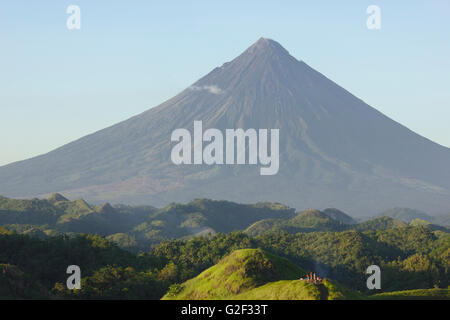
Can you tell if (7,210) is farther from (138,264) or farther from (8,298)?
(8,298)

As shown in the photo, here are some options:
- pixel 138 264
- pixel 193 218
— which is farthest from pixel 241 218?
pixel 138 264

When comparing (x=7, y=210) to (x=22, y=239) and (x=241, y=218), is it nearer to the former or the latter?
(x=241, y=218)

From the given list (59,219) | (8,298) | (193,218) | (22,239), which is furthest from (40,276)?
(193,218)

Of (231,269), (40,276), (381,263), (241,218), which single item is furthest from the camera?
(241,218)

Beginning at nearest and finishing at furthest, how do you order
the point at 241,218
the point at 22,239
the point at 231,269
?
the point at 231,269
the point at 22,239
the point at 241,218

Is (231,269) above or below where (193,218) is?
above
